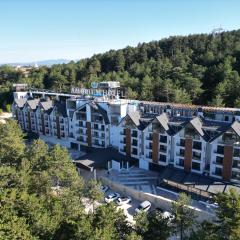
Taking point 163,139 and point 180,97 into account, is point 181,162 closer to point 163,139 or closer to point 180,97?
point 163,139

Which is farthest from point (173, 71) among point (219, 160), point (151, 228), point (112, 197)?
point (151, 228)

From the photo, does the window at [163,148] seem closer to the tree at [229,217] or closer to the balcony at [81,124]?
the tree at [229,217]

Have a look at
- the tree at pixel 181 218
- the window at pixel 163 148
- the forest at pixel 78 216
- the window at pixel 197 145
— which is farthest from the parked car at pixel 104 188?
the tree at pixel 181 218

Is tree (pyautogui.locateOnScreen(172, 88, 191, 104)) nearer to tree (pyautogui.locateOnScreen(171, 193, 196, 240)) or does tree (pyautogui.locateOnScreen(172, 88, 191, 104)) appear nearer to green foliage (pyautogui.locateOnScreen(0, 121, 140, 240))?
green foliage (pyautogui.locateOnScreen(0, 121, 140, 240))

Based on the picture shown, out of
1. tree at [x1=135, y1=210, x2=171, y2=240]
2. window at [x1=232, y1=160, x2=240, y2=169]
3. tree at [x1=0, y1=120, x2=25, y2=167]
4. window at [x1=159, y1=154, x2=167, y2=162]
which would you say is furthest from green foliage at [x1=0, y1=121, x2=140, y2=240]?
window at [x1=232, y1=160, x2=240, y2=169]

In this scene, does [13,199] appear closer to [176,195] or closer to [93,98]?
[176,195]

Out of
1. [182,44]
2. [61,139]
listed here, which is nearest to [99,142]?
[61,139]

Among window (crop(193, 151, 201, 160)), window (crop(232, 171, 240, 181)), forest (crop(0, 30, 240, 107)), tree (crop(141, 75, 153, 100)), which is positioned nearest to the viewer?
window (crop(232, 171, 240, 181))

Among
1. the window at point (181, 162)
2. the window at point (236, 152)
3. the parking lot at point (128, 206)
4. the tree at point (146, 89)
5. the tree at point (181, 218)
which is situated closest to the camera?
the tree at point (181, 218)
